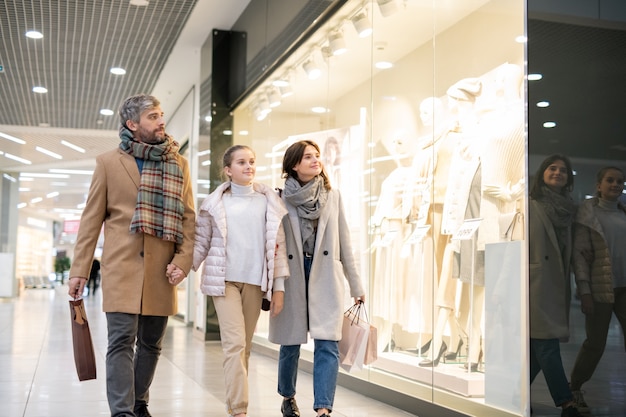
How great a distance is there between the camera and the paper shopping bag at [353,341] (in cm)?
389

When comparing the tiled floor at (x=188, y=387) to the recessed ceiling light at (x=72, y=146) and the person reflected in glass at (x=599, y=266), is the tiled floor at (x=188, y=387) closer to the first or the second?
the person reflected in glass at (x=599, y=266)

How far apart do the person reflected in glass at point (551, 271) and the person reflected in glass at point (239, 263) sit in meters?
1.15

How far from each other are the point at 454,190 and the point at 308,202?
98cm

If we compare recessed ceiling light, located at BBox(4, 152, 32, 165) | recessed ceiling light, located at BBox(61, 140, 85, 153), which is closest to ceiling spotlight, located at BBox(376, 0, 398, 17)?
recessed ceiling light, located at BBox(61, 140, 85, 153)

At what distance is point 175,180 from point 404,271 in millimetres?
1948

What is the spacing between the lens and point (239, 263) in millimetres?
3754

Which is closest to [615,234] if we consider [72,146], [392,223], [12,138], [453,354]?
[453,354]

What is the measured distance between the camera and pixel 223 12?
909cm

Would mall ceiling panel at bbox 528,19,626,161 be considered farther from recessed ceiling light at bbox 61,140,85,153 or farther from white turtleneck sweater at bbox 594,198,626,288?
recessed ceiling light at bbox 61,140,85,153

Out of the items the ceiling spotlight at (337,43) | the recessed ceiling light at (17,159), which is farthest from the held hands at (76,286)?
the recessed ceiling light at (17,159)

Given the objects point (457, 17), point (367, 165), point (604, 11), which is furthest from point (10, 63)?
point (604, 11)

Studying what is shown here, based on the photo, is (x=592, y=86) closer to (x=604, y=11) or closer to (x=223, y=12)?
(x=604, y=11)

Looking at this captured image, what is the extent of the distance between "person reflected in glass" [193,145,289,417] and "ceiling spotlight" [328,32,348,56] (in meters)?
2.36

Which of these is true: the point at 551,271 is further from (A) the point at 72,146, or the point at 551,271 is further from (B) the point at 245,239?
(A) the point at 72,146
